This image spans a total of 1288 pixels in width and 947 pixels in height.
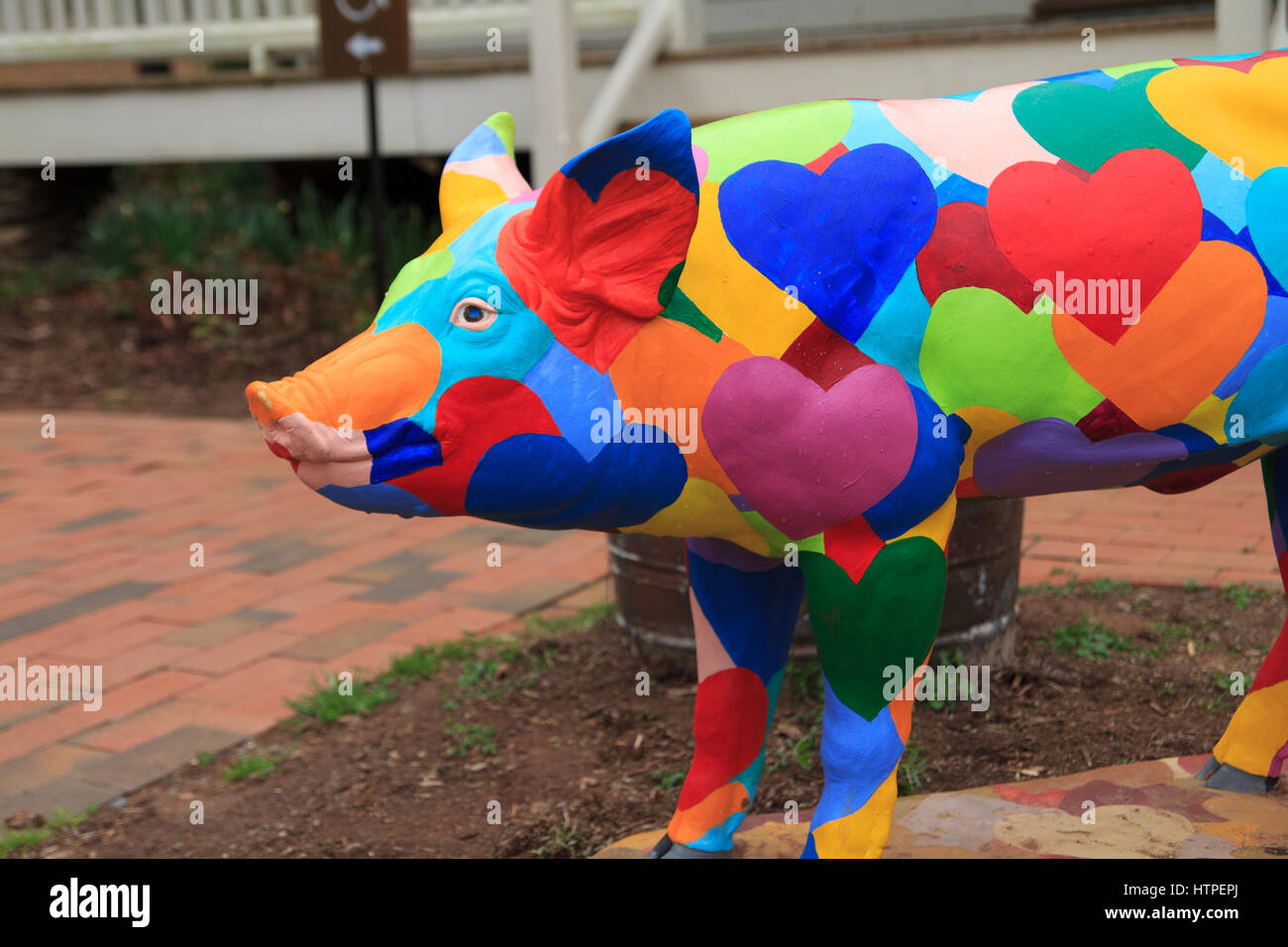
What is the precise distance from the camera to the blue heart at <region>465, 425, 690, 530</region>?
193 cm

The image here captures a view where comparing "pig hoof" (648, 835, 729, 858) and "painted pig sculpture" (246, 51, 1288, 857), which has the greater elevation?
"painted pig sculpture" (246, 51, 1288, 857)

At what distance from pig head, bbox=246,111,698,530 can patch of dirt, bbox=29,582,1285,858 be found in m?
1.28

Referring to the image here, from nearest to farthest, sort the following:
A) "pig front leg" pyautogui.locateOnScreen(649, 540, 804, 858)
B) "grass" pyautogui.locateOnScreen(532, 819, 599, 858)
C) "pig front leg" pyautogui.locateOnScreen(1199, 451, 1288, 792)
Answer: "pig front leg" pyautogui.locateOnScreen(649, 540, 804, 858), "pig front leg" pyautogui.locateOnScreen(1199, 451, 1288, 792), "grass" pyautogui.locateOnScreen(532, 819, 599, 858)

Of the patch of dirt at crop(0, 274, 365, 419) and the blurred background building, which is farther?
the patch of dirt at crop(0, 274, 365, 419)

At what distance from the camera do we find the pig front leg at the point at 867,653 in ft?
6.82

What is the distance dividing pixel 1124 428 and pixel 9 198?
10.2 m

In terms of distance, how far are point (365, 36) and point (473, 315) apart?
5217 mm

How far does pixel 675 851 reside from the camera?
101 inches

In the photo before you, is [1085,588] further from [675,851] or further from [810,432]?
[810,432]

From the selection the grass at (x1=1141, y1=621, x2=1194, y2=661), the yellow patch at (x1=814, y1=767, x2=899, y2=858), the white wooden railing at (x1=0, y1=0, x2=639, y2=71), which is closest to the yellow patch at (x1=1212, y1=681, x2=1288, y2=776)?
the grass at (x1=1141, y1=621, x2=1194, y2=661)

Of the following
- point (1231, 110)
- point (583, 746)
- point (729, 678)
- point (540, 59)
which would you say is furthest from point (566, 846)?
point (540, 59)

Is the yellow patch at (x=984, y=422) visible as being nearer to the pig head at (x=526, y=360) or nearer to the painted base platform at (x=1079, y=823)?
the pig head at (x=526, y=360)

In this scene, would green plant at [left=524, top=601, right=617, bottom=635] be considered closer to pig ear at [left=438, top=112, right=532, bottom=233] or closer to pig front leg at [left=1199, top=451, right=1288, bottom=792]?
pig front leg at [left=1199, top=451, right=1288, bottom=792]

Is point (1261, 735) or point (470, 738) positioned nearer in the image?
point (1261, 735)
